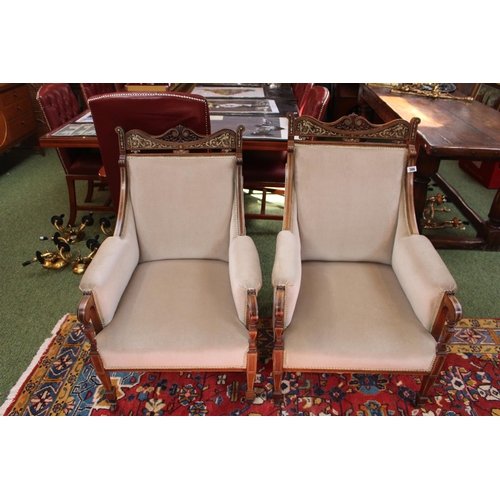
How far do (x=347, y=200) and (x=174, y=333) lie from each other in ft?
3.09

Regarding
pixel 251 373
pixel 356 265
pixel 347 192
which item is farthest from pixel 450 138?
pixel 251 373

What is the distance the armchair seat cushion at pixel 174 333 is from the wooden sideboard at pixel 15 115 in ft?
9.97

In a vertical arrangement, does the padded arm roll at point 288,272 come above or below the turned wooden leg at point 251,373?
above

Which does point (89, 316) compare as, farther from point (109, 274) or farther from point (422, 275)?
point (422, 275)

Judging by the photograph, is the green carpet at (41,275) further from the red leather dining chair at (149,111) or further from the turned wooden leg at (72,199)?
the red leather dining chair at (149,111)

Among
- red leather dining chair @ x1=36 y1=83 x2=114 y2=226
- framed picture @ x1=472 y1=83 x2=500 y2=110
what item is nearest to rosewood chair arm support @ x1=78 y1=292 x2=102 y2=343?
red leather dining chair @ x1=36 y1=83 x2=114 y2=226

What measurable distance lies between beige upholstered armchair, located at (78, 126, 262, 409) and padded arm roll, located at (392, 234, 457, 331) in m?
0.62

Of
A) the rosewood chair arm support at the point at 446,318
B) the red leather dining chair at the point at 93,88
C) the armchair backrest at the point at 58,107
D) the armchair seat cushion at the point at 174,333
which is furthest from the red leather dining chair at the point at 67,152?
the rosewood chair arm support at the point at 446,318

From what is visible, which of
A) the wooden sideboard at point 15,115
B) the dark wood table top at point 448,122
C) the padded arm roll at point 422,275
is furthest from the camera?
the wooden sideboard at point 15,115

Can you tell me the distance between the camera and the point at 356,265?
5.73 feet

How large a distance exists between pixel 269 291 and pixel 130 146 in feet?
3.59

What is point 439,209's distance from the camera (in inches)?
115

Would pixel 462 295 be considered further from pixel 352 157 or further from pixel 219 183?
pixel 219 183

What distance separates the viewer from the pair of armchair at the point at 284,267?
1.38 metres
